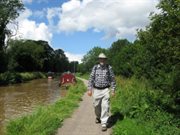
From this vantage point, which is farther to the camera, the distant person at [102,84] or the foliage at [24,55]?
the foliage at [24,55]

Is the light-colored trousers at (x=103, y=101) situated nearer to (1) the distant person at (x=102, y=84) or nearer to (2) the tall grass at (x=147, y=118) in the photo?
(1) the distant person at (x=102, y=84)

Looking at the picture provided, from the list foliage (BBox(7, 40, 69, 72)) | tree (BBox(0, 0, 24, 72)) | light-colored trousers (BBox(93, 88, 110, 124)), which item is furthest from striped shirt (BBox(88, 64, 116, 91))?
foliage (BBox(7, 40, 69, 72))

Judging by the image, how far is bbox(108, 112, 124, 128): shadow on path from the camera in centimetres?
1304

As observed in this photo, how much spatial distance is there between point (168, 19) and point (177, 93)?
265 centimetres

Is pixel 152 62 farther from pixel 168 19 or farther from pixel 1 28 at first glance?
pixel 1 28

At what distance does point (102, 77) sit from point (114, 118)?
6.56 ft

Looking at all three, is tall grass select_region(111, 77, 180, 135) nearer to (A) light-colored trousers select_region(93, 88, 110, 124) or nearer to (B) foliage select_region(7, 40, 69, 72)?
(A) light-colored trousers select_region(93, 88, 110, 124)

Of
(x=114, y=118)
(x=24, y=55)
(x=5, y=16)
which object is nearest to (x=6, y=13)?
(x=5, y=16)

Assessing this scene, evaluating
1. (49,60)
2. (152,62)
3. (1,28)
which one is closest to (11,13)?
(1,28)

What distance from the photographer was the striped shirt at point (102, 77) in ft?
41.2

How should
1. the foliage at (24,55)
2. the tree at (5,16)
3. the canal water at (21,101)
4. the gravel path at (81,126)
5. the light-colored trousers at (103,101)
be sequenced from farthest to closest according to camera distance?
the foliage at (24,55) < the tree at (5,16) < the canal water at (21,101) < the light-colored trousers at (103,101) < the gravel path at (81,126)

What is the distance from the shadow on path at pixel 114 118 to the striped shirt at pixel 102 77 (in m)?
1.21

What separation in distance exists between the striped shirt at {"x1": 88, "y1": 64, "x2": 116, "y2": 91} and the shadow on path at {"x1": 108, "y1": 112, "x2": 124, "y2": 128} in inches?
47.5

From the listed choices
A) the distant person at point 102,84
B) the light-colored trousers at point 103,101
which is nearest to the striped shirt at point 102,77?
the distant person at point 102,84
